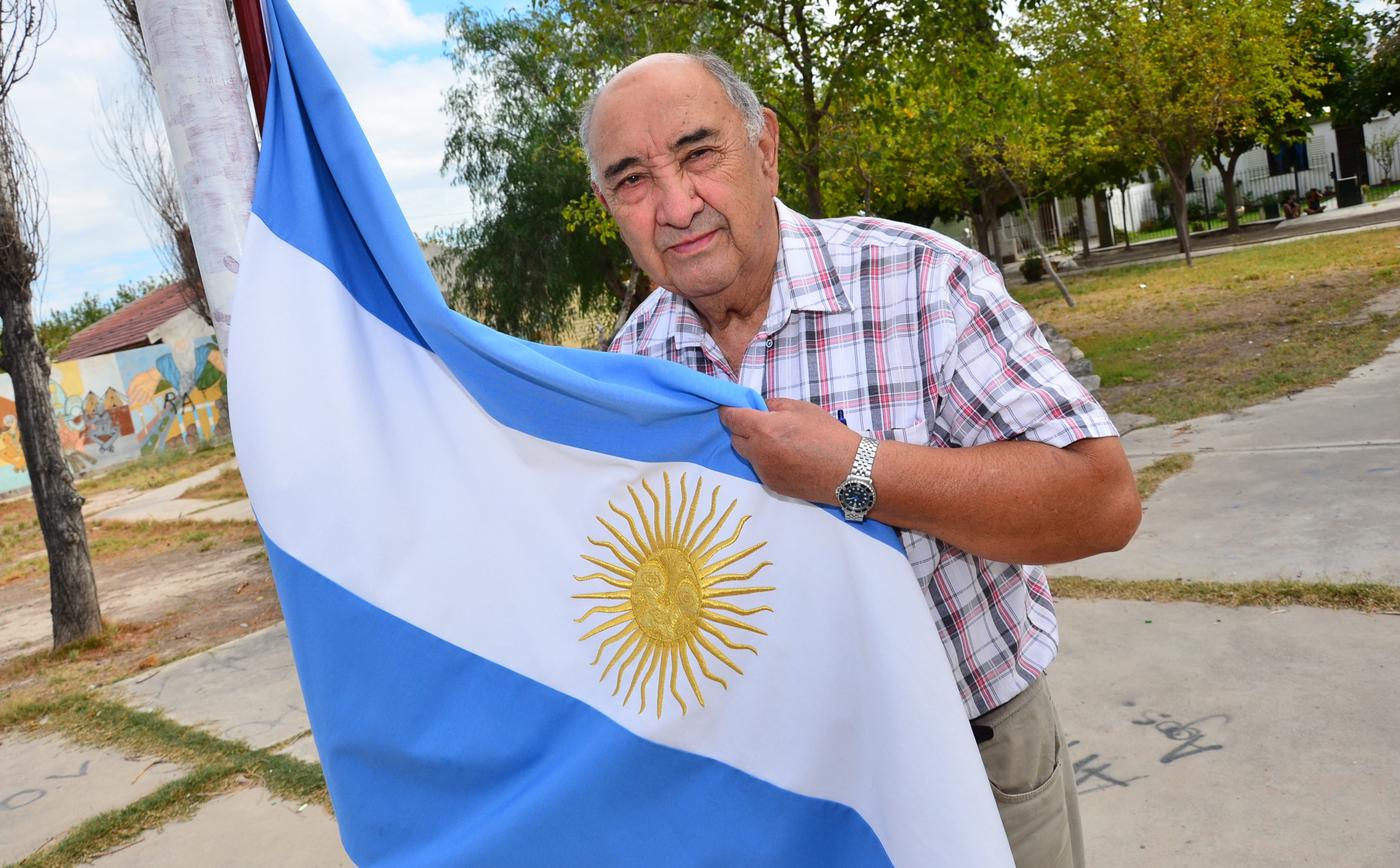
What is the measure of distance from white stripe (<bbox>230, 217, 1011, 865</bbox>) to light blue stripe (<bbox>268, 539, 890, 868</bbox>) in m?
0.04

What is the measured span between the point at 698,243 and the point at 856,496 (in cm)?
60

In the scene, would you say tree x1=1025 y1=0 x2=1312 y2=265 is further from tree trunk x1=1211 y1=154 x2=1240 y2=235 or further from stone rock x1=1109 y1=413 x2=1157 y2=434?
stone rock x1=1109 y1=413 x2=1157 y2=434

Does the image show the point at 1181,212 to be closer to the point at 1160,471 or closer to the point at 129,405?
the point at 1160,471

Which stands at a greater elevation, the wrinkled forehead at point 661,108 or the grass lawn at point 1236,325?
the wrinkled forehead at point 661,108

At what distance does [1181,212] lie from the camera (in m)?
23.2

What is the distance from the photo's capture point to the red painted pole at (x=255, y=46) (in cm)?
160

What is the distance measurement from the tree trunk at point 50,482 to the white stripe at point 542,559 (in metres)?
6.18

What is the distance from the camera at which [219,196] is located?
1.62 m

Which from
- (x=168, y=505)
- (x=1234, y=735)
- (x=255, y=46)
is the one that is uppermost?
(x=255, y=46)

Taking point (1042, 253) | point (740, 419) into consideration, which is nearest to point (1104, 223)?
point (1042, 253)

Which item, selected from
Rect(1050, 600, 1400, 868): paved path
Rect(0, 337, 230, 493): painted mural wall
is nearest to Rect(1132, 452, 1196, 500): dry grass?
Rect(1050, 600, 1400, 868): paved path

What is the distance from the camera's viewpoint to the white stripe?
4.75 ft

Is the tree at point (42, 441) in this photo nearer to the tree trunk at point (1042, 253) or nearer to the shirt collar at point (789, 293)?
the shirt collar at point (789, 293)

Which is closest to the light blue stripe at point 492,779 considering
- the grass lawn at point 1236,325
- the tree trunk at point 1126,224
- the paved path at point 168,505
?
the grass lawn at point 1236,325
